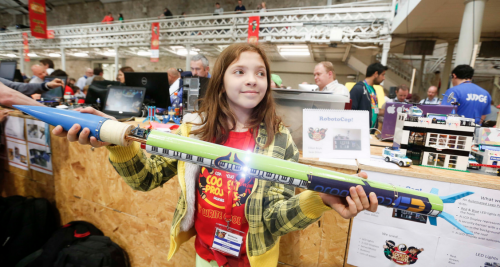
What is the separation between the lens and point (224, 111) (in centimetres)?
107

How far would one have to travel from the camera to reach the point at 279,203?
3.20 feet

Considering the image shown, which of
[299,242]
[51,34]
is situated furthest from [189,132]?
[51,34]

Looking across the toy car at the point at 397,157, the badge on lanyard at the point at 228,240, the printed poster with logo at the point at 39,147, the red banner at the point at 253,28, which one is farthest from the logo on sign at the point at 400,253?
the red banner at the point at 253,28

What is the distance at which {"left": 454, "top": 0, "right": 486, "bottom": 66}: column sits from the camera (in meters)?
4.35

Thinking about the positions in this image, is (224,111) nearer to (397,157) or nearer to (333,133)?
(333,133)

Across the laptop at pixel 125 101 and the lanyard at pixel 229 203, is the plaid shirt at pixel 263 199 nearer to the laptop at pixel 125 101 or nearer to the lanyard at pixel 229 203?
the lanyard at pixel 229 203

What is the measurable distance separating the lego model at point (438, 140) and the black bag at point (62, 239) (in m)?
2.69

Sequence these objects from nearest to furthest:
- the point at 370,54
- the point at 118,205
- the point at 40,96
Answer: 1. the point at 118,205
2. the point at 40,96
3. the point at 370,54

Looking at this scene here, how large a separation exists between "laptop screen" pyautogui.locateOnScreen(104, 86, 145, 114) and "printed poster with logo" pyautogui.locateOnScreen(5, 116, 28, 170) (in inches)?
32.7

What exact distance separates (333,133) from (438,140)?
0.58m

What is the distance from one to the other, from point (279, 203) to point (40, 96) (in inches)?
140

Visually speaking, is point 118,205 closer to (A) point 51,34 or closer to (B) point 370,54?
(B) point 370,54

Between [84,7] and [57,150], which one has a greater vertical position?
[84,7]

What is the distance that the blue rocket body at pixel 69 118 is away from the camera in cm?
79
